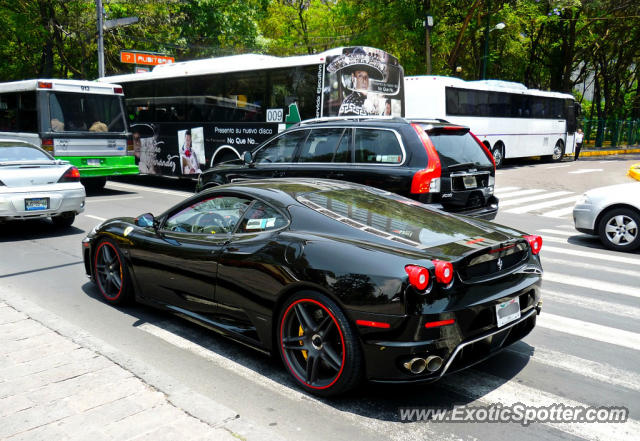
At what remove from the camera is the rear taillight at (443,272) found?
3.39m

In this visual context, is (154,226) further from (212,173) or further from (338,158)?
(212,173)

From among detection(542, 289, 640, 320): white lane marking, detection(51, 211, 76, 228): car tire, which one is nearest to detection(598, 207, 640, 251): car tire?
detection(542, 289, 640, 320): white lane marking

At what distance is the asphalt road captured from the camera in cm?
339

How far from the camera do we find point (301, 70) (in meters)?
13.3

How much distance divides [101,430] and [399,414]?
1.73 meters

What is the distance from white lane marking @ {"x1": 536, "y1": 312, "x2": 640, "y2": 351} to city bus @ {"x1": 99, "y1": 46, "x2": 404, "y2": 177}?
8.50 meters

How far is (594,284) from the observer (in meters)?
6.62

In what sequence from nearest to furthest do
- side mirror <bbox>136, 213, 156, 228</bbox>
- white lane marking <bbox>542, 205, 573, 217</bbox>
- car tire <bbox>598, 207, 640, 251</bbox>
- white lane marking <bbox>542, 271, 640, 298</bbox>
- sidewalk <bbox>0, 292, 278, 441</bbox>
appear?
sidewalk <bbox>0, 292, 278, 441</bbox> < side mirror <bbox>136, 213, 156, 228</bbox> < white lane marking <bbox>542, 271, 640, 298</bbox> < car tire <bbox>598, 207, 640, 251</bbox> < white lane marking <bbox>542, 205, 573, 217</bbox>

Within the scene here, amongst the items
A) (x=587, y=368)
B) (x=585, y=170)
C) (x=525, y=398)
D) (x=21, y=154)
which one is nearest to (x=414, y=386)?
(x=525, y=398)

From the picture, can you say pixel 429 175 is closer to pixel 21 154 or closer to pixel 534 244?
pixel 534 244

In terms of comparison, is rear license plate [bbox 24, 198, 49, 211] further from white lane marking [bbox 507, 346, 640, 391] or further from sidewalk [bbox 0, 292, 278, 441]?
white lane marking [bbox 507, 346, 640, 391]

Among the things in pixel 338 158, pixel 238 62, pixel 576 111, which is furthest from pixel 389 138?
pixel 576 111

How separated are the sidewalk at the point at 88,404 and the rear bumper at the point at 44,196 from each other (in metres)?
4.92

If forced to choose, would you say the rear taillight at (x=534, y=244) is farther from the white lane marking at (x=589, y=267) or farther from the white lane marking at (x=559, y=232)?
the white lane marking at (x=559, y=232)
